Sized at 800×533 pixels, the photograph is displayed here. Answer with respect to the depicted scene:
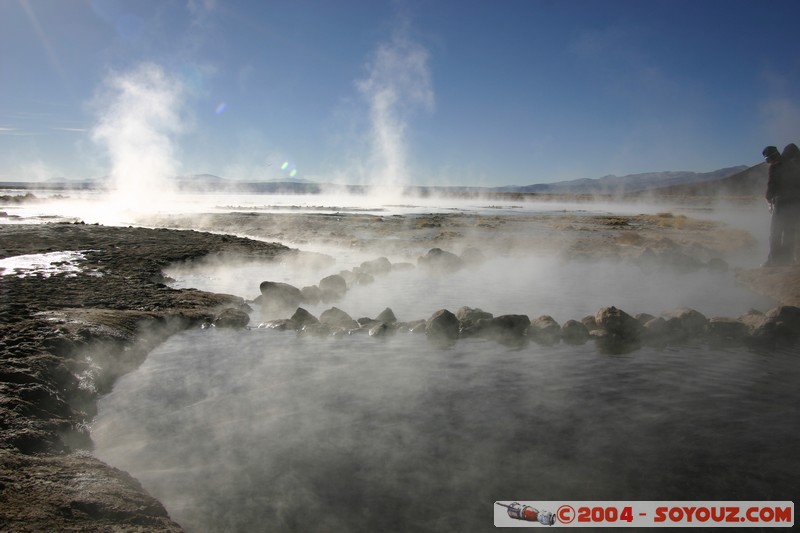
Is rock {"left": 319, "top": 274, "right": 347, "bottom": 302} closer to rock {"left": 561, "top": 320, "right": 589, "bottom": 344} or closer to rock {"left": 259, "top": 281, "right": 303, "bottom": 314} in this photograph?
rock {"left": 259, "top": 281, "right": 303, "bottom": 314}

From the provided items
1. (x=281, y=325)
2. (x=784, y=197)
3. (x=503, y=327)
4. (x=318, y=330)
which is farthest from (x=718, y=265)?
(x=281, y=325)

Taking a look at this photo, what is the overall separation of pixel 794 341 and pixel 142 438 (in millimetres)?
8866

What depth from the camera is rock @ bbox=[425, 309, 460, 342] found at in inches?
320

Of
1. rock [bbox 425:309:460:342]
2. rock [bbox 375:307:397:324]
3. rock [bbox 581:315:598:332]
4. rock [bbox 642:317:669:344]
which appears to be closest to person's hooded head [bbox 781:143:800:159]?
rock [bbox 642:317:669:344]

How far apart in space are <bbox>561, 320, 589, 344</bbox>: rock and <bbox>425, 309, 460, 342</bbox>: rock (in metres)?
1.71

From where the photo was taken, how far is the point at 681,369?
6.72 meters

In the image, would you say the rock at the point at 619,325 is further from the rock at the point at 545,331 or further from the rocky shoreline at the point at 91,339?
the rock at the point at 545,331

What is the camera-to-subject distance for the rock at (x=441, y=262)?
49.4 ft


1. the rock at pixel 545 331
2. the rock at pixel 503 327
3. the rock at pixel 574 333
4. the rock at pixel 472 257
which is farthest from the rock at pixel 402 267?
the rock at pixel 574 333

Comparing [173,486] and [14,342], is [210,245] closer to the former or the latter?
[14,342]

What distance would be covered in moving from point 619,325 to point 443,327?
2.81 metres

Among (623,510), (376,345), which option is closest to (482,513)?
(623,510)

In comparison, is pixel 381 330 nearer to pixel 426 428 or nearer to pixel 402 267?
pixel 426 428

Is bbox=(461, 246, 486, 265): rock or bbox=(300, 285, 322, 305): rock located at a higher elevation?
bbox=(461, 246, 486, 265): rock
